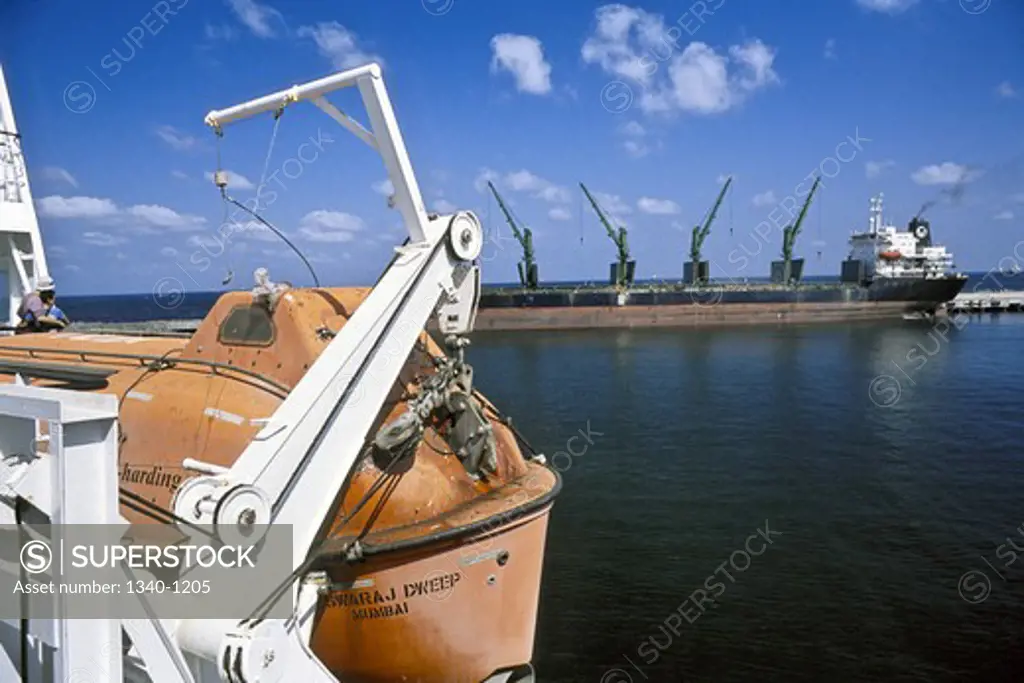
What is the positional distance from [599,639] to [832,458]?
11.9m

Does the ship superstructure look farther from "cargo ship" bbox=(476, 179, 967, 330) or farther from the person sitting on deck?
the person sitting on deck

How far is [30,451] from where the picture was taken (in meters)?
3.79

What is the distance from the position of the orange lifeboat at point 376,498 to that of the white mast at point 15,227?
7272 mm

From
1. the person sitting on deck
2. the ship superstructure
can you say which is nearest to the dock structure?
the ship superstructure

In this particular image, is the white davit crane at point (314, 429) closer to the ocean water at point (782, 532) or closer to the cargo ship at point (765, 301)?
the ocean water at point (782, 532)

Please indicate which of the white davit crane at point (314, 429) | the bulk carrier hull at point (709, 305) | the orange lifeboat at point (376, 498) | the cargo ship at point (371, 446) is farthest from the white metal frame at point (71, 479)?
the bulk carrier hull at point (709, 305)

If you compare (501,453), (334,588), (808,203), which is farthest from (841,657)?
(808,203)

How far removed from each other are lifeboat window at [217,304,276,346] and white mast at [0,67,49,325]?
28.0 feet

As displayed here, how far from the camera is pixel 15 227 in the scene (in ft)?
42.2

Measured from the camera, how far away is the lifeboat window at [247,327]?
262 inches

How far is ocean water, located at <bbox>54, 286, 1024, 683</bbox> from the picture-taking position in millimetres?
9711

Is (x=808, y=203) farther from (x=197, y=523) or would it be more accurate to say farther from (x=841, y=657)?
(x=197, y=523)

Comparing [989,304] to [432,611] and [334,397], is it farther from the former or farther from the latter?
[334,397]

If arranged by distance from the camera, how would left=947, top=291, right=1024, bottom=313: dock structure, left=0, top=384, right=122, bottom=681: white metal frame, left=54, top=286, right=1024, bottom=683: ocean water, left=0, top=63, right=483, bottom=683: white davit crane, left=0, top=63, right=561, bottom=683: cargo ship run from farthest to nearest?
left=947, top=291, right=1024, bottom=313: dock structure
left=54, top=286, right=1024, bottom=683: ocean water
left=0, top=63, right=561, bottom=683: cargo ship
left=0, top=63, right=483, bottom=683: white davit crane
left=0, top=384, right=122, bottom=681: white metal frame
